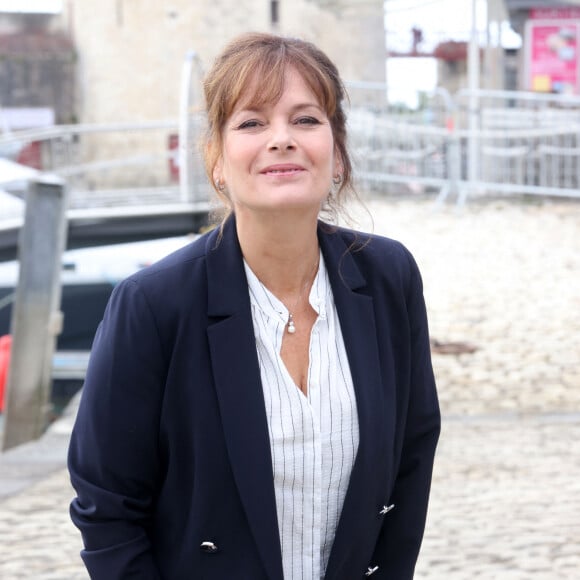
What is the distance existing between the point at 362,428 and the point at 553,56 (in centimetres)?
1983

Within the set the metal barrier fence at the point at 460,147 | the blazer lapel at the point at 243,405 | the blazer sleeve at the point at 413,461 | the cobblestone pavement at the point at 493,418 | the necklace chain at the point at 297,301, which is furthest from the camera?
the metal barrier fence at the point at 460,147

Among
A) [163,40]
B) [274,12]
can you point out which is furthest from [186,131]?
[163,40]

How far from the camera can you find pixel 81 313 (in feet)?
49.1

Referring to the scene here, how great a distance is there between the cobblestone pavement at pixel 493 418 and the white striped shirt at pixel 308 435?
1.41m

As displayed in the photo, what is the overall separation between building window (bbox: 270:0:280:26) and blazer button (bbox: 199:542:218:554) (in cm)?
3490

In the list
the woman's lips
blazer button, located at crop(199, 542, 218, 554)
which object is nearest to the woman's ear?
the woman's lips

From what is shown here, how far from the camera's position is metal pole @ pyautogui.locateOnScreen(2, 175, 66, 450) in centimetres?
970

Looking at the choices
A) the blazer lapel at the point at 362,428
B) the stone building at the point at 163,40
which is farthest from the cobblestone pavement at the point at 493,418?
the stone building at the point at 163,40

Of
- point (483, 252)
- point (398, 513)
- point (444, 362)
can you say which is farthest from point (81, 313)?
point (398, 513)

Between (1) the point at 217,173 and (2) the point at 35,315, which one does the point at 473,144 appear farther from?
(1) the point at 217,173

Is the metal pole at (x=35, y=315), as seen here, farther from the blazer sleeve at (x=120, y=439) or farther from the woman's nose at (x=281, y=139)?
the woman's nose at (x=281, y=139)

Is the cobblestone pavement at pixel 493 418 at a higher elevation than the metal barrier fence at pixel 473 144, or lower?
lower

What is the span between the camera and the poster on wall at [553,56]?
20906 millimetres

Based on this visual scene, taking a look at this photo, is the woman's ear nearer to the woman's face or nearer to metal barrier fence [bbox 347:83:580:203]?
the woman's face
